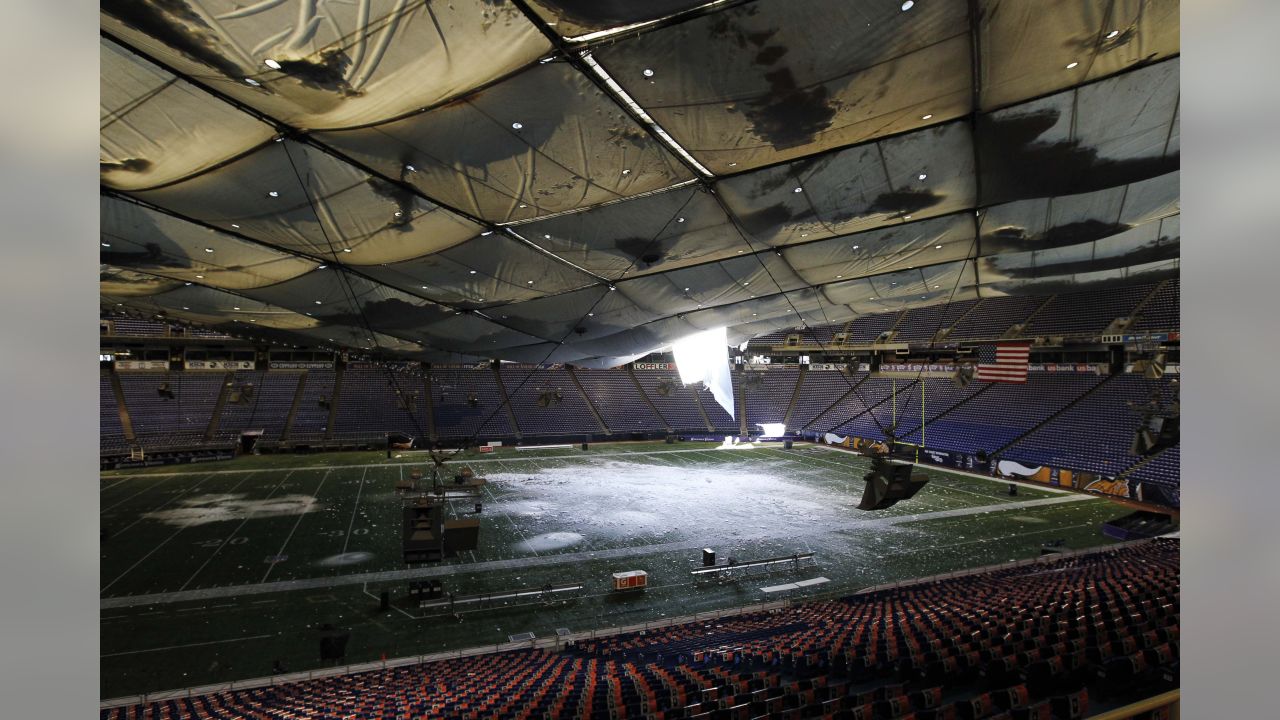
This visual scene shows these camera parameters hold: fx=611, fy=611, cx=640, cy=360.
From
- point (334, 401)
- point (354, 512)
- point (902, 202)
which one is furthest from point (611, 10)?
point (334, 401)

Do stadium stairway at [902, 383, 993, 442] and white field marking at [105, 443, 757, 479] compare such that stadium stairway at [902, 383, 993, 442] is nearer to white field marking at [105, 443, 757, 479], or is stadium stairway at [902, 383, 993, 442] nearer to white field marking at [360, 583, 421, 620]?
white field marking at [105, 443, 757, 479]

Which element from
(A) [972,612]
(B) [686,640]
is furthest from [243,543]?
(A) [972,612]

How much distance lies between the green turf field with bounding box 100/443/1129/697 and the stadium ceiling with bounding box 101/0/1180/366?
8.40 meters

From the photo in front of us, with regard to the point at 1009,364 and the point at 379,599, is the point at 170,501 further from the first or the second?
the point at 1009,364

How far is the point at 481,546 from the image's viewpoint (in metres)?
21.5

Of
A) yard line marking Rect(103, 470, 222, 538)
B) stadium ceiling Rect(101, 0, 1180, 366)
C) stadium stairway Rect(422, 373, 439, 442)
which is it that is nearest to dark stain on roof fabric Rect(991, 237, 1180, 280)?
stadium ceiling Rect(101, 0, 1180, 366)

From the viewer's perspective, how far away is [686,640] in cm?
1402

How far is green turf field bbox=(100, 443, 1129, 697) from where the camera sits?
1477 cm

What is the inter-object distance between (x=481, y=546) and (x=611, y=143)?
16.4 metres

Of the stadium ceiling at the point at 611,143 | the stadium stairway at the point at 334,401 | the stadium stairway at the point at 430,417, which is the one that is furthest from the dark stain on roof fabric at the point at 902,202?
the stadium stairway at the point at 334,401

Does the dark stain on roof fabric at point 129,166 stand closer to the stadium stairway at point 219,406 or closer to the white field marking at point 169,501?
the white field marking at point 169,501

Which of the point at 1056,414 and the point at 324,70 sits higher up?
the point at 324,70
